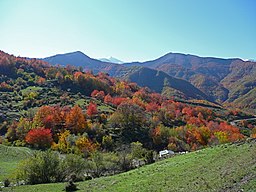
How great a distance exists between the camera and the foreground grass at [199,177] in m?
25.0

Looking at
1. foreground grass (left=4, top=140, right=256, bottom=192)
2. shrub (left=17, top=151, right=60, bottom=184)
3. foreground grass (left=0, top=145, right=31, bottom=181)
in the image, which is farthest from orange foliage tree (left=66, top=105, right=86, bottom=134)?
foreground grass (left=4, top=140, right=256, bottom=192)

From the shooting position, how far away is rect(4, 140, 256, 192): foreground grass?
25.0 metres

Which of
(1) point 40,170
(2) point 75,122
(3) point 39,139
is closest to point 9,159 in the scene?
(1) point 40,170

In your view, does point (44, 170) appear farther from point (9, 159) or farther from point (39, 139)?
point (39, 139)

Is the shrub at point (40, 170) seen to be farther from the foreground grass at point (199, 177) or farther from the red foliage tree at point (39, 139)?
the red foliage tree at point (39, 139)

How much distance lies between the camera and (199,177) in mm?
28438

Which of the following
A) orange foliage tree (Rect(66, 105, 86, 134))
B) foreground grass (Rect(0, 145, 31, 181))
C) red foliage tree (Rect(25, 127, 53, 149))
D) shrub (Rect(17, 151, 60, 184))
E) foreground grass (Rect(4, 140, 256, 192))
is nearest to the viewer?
foreground grass (Rect(4, 140, 256, 192))

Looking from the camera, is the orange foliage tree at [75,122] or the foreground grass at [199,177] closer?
the foreground grass at [199,177]

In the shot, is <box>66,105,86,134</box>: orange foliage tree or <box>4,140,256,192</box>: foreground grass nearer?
<box>4,140,256,192</box>: foreground grass

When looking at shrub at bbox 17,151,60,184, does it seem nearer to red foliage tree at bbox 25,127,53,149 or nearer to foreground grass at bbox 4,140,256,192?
foreground grass at bbox 4,140,256,192

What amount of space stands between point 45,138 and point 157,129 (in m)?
48.1

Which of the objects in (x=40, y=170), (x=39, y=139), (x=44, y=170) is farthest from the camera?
(x=39, y=139)

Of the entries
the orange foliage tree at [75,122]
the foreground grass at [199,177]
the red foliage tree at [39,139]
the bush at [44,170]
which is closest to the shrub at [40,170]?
the bush at [44,170]

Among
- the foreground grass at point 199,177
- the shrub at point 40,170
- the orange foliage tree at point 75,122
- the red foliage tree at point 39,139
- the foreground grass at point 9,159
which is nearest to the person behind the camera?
the foreground grass at point 199,177
